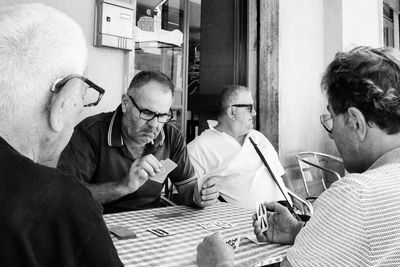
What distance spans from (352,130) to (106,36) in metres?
1.93

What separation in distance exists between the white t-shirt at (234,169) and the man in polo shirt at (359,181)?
72.4 inches

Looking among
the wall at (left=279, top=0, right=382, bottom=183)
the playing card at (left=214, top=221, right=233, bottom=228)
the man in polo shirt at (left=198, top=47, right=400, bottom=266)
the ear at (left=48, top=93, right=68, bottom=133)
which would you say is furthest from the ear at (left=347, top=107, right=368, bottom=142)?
the wall at (left=279, top=0, right=382, bottom=183)

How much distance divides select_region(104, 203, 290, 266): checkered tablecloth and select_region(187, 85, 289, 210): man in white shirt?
1.00m

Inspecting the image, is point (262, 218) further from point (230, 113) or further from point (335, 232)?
point (230, 113)

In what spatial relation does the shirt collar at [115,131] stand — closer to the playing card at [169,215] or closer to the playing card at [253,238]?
the playing card at [169,215]

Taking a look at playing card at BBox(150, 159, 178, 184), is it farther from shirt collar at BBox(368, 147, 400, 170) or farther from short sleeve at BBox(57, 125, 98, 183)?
shirt collar at BBox(368, 147, 400, 170)

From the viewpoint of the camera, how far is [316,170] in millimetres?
5145

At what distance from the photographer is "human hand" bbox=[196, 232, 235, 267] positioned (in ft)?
4.47

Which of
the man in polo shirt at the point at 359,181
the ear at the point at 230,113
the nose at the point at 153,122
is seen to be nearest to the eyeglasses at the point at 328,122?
the man in polo shirt at the point at 359,181

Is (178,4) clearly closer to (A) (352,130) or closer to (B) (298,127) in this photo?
(B) (298,127)

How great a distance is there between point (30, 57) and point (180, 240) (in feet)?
3.45

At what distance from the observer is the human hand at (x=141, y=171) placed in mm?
1991

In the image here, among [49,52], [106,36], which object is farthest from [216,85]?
[49,52]

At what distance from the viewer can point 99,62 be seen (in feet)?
9.08
